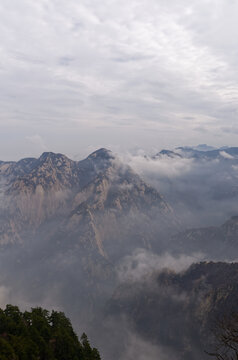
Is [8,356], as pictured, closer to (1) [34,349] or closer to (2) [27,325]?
(1) [34,349]

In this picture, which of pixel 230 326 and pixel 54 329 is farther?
pixel 54 329

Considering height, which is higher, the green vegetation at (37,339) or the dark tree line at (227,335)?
the dark tree line at (227,335)

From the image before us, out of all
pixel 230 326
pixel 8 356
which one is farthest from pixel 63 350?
pixel 230 326

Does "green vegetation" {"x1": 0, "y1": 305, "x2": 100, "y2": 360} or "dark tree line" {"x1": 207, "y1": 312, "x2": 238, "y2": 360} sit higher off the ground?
"dark tree line" {"x1": 207, "y1": 312, "x2": 238, "y2": 360}

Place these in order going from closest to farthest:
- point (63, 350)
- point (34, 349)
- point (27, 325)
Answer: point (34, 349), point (63, 350), point (27, 325)

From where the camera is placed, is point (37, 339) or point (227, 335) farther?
point (37, 339)

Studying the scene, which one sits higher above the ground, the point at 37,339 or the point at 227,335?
the point at 227,335

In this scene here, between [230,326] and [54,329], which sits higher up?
[230,326]

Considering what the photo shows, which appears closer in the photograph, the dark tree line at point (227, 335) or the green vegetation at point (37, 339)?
the dark tree line at point (227, 335)
